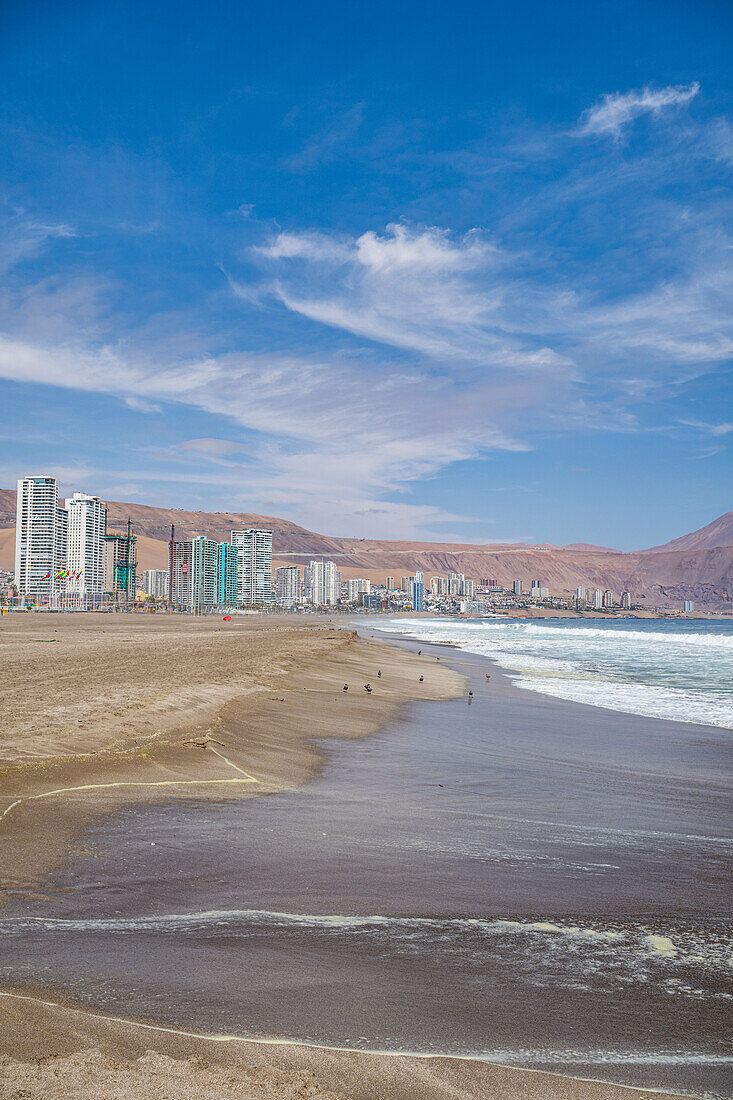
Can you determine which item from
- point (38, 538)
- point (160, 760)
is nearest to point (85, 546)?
point (38, 538)

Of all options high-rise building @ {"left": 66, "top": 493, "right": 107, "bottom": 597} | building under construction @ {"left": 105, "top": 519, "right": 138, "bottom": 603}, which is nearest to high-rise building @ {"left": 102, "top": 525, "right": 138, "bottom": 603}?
building under construction @ {"left": 105, "top": 519, "right": 138, "bottom": 603}

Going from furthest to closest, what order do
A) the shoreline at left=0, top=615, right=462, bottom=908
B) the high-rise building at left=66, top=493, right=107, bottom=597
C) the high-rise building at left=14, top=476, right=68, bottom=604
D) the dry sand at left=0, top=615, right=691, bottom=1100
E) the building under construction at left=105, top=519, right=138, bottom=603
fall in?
the building under construction at left=105, top=519, right=138, bottom=603, the high-rise building at left=66, top=493, right=107, bottom=597, the high-rise building at left=14, top=476, right=68, bottom=604, the shoreline at left=0, top=615, right=462, bottom=908, the dry sand at left=0, top=615, right=691, bottom=1100

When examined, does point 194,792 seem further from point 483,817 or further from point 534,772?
point 534,772

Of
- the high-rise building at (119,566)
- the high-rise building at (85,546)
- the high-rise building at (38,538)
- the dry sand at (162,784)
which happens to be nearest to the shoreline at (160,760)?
the dry sand at (162,784)

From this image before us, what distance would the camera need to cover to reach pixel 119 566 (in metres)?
190

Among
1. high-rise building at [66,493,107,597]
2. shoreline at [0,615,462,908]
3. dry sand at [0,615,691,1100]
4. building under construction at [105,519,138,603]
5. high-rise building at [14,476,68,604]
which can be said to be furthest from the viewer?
building under construction at [105,519,138,603]

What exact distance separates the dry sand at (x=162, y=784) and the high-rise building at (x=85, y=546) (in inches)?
6327

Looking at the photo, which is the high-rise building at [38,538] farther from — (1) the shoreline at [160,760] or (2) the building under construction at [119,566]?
(1) the shoreline at [160,760]

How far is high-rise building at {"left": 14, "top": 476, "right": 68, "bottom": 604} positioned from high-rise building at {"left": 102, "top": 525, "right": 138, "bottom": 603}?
17970mm

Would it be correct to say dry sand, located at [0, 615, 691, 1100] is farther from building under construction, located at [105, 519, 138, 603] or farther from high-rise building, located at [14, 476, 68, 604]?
building under construction, located at [105, 519, 138, 603]

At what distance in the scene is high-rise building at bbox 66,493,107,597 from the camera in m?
172

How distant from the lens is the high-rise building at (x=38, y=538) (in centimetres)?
16338

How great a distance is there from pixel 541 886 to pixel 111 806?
404 centimetres

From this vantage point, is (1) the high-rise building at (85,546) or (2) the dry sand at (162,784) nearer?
(2) the dry sand at (162,784)
